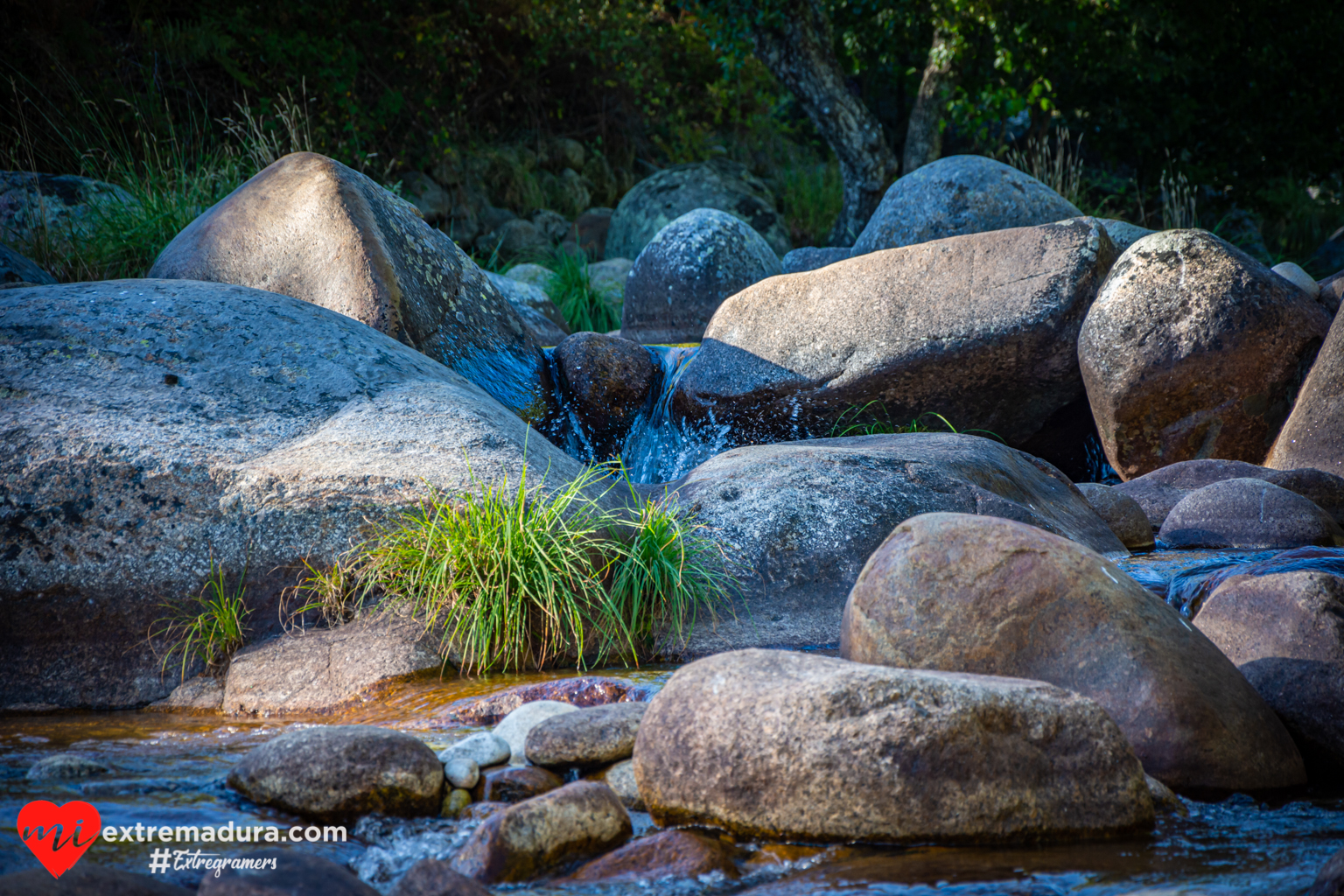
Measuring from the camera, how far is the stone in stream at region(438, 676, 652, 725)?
3260mm

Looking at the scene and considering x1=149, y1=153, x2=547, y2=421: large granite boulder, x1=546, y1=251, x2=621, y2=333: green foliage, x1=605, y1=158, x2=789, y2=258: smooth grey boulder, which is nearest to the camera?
x1=149, y1=153, x2=547, y2=421: large granite boulder

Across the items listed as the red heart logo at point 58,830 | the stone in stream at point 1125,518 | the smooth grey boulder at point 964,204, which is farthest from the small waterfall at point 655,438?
the red heart logo at point 58,830

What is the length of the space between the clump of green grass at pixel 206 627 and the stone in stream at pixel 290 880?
1.93 m

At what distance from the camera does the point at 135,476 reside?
3799 millimetres

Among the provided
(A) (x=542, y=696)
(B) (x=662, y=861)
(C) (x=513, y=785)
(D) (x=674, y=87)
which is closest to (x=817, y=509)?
(A) (x=542, y=696)

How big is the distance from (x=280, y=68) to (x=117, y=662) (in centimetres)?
1101

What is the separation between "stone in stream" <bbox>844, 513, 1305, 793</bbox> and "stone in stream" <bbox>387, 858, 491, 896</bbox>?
144 centimetres

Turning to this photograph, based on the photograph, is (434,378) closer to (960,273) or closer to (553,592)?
(553,592)

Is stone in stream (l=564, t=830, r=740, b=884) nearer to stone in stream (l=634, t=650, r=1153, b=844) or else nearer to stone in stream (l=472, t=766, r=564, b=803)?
stone in stream (l=634, t=650, r=1153, b=844)

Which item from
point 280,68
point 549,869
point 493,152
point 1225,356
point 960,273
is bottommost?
point 549,869

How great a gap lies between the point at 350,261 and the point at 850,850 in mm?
4784

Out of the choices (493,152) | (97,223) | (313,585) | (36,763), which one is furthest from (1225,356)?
(493,152)

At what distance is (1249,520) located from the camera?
201 inches

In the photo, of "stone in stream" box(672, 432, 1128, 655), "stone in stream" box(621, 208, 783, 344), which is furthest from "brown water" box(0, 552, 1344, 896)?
"stone in stream" box(621, 208, 783, 344)
